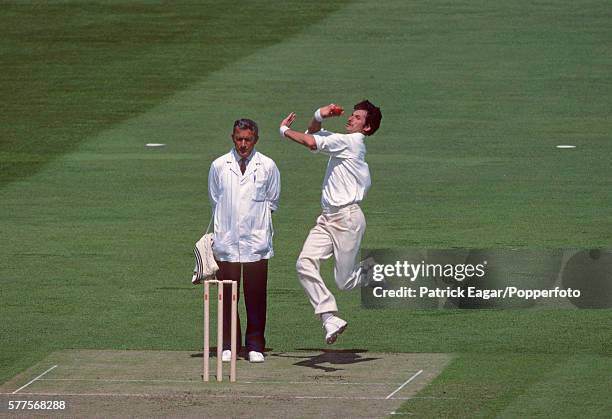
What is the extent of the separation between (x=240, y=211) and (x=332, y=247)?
2.74ft

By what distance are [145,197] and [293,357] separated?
8.65 m

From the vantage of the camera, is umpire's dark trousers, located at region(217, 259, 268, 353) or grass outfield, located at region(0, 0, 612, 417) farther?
grass outfield, located at region(0, 0, 612, 417)

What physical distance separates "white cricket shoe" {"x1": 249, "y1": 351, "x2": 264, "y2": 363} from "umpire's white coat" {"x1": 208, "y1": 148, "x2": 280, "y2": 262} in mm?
777

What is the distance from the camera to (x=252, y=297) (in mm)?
15133

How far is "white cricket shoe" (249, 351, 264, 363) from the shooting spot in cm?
1494

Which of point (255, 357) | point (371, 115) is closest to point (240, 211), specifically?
point (255, 357)

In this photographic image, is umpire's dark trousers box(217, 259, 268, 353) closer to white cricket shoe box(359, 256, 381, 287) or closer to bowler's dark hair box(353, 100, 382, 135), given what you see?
white cricket shoe box(359, 256, 381, 287)

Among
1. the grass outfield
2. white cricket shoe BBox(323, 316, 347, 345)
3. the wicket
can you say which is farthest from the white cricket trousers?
the grass outfield

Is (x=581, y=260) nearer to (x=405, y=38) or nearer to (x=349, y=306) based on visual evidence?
(x=349, y=306)

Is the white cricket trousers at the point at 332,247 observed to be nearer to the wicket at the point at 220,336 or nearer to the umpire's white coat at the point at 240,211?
the umpire's white coat at the point at 240,211

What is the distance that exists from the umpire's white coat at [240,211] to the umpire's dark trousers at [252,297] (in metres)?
0.08

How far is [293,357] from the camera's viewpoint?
15.2 meters

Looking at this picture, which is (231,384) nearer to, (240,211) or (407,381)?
(407,381)

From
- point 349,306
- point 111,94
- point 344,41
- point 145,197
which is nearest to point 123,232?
point 145,197
